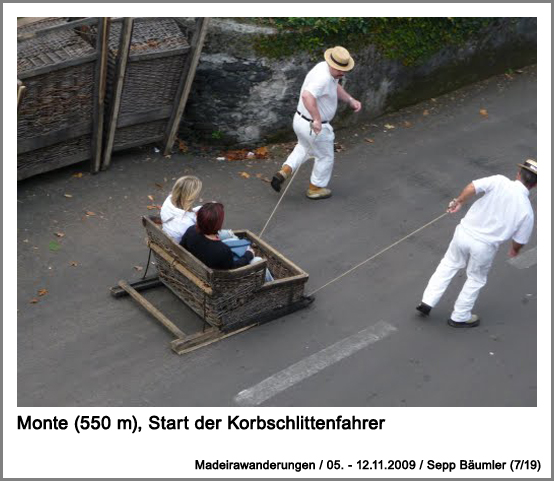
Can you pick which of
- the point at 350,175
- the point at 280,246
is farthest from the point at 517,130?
the point at 280,246

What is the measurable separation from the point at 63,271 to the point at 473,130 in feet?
20.8

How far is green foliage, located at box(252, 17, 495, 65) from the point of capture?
10.9 meters

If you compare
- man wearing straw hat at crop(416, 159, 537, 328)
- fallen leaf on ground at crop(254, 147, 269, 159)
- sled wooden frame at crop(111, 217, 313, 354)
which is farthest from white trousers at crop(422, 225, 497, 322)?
fallen leaf on ground at crop(254, 147, 269, 159)

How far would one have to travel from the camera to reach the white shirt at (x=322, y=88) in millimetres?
9688

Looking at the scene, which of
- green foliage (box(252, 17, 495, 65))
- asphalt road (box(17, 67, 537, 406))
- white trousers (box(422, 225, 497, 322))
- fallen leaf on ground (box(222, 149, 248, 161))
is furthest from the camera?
fallen leaf on ground (box(222, 149, 248, 161))

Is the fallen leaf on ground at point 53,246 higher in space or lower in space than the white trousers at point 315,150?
lower

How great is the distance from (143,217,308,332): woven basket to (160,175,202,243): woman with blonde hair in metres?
0.10

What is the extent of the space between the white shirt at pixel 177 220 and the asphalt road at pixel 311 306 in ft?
2.76

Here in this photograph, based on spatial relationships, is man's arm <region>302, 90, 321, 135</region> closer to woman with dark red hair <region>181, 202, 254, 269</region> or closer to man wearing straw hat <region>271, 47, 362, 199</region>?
man wearing straw hat <region>271, 47, 362, 199</region>

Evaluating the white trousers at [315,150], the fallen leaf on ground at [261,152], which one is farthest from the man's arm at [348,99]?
the fallen leaf on ground at [261,152]

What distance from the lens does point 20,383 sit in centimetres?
721

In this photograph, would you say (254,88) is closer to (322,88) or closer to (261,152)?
(261,152)

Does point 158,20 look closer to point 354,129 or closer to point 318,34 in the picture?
point 318,34

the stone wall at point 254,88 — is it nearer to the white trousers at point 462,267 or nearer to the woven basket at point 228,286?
the woven basket at point 228,286
